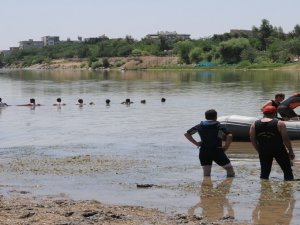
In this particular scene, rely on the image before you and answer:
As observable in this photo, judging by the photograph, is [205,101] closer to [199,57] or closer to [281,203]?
[281,203]

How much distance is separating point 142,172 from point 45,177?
1.96m

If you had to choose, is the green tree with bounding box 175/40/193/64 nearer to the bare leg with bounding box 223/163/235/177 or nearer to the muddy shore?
the bare leg with bounding box 223/163/235/177

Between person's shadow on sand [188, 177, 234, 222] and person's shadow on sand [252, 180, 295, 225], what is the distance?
0.42 meters

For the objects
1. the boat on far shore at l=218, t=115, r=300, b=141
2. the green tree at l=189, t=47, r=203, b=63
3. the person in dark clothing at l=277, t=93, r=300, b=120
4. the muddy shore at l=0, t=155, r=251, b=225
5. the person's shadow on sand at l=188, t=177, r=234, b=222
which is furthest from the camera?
the green tree at l=189, t=47, r=203, b=63

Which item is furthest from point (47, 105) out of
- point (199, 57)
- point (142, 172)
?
point (199, 57)

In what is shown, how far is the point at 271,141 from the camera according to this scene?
431 inches

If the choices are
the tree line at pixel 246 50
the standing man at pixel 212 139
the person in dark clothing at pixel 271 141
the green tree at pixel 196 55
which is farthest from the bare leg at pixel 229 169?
the green tree at pixel 196 55

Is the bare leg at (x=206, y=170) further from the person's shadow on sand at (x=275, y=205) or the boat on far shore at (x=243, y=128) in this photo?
the boat on far shore at (x=243, y=128)

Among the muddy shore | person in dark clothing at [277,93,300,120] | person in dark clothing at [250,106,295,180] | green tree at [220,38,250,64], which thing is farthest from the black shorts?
green tree at [220,38,250,64]

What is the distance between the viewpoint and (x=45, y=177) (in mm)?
12312

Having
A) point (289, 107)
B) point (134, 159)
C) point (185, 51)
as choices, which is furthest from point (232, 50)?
point (134, 159)

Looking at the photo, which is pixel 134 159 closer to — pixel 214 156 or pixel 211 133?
pixel 214 156

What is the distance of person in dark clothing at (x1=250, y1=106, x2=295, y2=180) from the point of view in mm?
10859

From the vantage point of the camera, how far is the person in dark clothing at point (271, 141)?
10859mm
